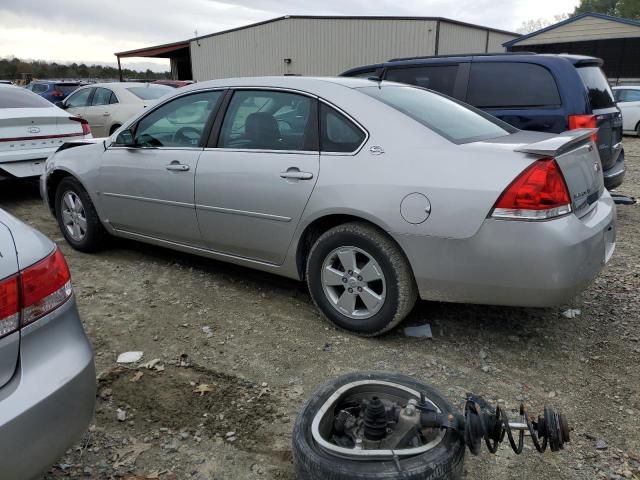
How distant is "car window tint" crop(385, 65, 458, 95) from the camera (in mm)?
5914

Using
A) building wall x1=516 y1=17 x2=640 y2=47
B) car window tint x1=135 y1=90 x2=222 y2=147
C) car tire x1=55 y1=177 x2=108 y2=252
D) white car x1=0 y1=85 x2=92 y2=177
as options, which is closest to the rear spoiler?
car window tint x1=135 y1=90 x2=222 y2=147

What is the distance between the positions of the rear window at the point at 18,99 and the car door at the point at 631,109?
1391cm

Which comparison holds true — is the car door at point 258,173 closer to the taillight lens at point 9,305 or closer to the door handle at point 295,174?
the door handle at point 295,174

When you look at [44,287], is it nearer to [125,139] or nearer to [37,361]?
[37,361]

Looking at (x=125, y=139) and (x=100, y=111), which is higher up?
(x=125, y=139)

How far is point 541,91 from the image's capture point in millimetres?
5238

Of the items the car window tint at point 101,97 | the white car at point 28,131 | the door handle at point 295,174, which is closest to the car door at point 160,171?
the door handle at point 295,174

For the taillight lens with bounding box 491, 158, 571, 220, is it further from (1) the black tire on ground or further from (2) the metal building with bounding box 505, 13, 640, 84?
(2) the metal building with bounding box 505, 13, 640, 84

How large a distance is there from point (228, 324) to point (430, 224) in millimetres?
1524

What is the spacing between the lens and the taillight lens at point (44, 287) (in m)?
1.75

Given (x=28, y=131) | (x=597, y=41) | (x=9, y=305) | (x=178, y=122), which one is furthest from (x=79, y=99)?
(x=597, y=41)

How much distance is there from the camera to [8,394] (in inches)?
64.4

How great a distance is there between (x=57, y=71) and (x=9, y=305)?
171ft

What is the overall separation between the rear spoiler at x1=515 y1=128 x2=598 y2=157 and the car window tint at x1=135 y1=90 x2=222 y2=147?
2217 millimetres
